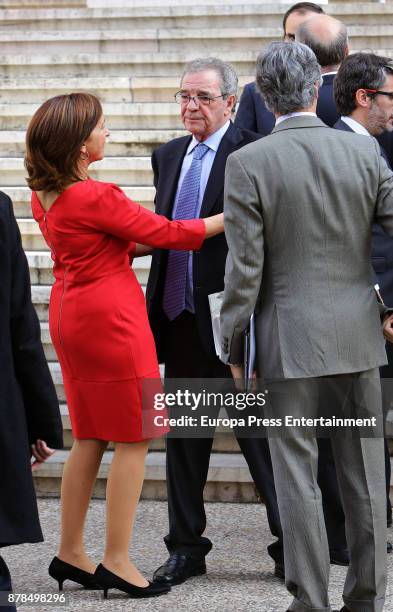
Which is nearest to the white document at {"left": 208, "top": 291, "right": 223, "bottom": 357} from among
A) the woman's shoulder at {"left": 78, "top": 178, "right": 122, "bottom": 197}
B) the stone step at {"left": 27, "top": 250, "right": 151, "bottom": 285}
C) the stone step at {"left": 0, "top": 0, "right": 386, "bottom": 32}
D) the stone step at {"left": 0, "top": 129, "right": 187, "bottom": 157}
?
the woman's shoulder at {"left": 78, "top": 178, "right": 122, "bottom": 197}

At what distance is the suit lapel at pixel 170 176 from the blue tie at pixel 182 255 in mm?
41

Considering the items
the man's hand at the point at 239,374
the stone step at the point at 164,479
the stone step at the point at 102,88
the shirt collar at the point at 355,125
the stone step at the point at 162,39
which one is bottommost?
the stone step at the point at 164,479

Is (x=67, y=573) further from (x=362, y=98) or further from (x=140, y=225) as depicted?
(x=362, y=98)

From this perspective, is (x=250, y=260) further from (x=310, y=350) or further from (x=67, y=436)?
(x=67, y=436)

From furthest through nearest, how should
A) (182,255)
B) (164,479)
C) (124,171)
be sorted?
(124,171), (164,479), (182,255)

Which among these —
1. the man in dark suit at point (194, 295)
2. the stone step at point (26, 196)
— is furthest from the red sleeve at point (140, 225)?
the stone step at point (26, 196)

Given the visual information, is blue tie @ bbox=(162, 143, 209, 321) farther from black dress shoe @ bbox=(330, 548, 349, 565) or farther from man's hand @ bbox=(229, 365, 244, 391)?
black dress shoe @ bbox=(330, 548, 349, 565)

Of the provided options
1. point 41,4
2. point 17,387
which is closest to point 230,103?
point 17,387

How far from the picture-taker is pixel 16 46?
33.0 ft

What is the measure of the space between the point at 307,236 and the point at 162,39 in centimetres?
659

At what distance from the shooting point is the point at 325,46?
17.4 ft

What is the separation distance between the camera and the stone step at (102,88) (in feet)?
28.5

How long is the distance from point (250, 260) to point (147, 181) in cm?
432

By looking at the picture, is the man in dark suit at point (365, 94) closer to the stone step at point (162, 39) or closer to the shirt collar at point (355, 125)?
the shirt collar at point (355, 125)
